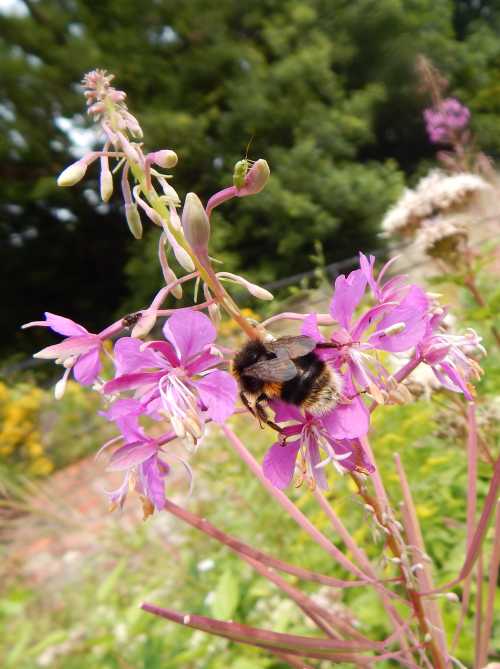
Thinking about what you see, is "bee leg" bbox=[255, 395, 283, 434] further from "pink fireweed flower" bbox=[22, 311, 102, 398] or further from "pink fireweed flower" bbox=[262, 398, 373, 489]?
"pink fireweed flower" bbox=[22, 311, 102, 398]

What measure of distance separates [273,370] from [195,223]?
20 cm

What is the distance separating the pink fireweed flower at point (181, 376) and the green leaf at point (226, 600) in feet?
4.10

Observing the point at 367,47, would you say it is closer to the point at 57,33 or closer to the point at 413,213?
the point at 57,33

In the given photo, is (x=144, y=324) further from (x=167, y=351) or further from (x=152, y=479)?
(x=152, y=479)

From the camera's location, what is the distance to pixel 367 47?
13023 mm

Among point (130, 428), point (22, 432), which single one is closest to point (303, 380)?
point (130, 428)

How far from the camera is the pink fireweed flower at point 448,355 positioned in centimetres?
75

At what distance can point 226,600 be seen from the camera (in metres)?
1.78

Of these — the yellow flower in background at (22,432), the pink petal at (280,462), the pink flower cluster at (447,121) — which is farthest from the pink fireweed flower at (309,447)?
the yellow flower in background at (22,432)

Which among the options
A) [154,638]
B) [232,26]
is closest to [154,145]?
[232,26]

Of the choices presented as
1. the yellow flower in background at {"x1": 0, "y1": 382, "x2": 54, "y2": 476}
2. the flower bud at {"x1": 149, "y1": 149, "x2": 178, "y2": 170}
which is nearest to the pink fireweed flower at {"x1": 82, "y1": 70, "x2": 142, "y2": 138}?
the flower bud at {"x1": 149, "y1": 149, "x2": 178, "y2": 170}

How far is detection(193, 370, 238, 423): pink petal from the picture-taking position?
0.65 metres

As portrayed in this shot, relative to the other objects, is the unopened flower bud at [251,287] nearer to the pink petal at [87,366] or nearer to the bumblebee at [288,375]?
the bumblebee at [288,375]

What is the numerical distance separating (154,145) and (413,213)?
7895 millimetres
